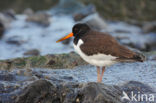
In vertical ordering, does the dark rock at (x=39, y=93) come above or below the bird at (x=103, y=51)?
below

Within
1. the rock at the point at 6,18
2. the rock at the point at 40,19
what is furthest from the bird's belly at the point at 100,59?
the rock at the point at 6,18

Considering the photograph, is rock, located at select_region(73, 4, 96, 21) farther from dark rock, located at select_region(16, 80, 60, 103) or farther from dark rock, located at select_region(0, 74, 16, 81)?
dark rock, located at select_region(16, 80, 60, 103)

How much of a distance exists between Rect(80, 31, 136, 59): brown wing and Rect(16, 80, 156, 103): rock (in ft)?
1.66

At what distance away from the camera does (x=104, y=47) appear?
409 centimetres

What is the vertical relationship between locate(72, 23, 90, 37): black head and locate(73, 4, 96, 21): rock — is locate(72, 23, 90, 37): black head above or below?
below

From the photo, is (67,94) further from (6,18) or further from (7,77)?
(6,18)

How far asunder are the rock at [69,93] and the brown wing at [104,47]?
1.66 ft

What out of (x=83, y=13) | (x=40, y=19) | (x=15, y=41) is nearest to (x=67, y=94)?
(x=15, y=41)

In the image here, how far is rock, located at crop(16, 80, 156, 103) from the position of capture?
365 cm

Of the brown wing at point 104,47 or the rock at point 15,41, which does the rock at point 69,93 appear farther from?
the rock at point 15,41

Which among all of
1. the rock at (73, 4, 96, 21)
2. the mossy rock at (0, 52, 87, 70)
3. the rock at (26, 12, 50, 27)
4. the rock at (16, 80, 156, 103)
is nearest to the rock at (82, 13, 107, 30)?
the rock at (73, 4, 96, 21)

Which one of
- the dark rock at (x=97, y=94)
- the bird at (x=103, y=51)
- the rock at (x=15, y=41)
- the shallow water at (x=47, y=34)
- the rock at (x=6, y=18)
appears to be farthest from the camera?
the rock at (x=6, y=18)

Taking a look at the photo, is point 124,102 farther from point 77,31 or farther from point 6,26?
point 6,26

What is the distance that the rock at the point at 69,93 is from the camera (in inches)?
144
